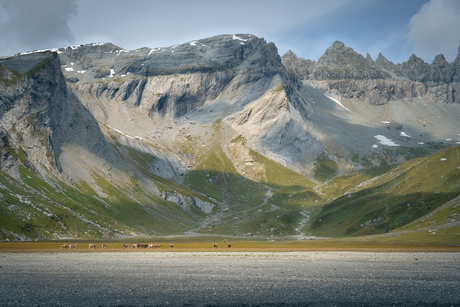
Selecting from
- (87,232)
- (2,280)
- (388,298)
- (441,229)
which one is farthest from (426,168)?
(2,280)

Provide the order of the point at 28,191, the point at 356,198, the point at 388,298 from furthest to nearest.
A: the point at 356,198
the point at 28,191
the point at 388,298

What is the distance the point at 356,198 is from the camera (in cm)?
19812

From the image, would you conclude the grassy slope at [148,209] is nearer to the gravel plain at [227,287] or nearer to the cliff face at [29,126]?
the cliff face at [29,126]

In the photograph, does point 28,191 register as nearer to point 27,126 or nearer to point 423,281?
point 27,126

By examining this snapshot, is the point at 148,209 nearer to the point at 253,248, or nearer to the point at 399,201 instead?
the point at 253,248

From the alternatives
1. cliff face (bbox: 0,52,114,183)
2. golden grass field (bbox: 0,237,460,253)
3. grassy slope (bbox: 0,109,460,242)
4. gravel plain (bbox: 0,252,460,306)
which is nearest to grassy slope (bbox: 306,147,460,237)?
grassy slope (bbox: 0,109,460,242)

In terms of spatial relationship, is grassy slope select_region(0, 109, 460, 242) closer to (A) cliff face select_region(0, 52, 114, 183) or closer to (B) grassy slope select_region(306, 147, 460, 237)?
(B) grassy slope select_region(306, 147, 460, 237)

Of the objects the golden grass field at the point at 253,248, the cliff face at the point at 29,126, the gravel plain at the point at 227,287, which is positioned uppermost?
the cliff face at the point at 29,126

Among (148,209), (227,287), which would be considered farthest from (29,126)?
(227,287)

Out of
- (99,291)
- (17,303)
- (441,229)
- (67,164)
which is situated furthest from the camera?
(67,164)

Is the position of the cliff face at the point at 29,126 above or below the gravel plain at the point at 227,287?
above

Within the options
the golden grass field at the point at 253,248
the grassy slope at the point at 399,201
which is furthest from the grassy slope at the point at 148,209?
the golden grass field at the point at 253,248

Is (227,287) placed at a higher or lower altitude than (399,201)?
higher

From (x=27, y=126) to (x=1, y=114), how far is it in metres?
11.8
